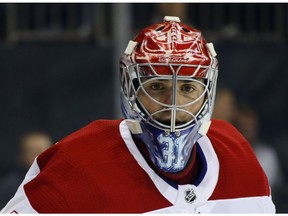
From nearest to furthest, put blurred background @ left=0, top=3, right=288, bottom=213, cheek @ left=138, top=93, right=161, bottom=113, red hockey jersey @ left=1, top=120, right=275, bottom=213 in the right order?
1. red hockey jersey @ left=1, top=120, right=275, bottom=213
2. cheek @ left=138, top=93, right=161, bottom=113
3. blurred background @ left=0, top=3, right=288, bottom=213

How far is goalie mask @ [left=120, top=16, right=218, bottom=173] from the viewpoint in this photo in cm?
398

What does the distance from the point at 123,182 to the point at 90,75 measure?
3.93 m

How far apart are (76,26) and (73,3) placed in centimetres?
16

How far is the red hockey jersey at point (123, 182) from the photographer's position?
390 cm

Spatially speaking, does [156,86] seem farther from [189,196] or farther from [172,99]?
[189,196]

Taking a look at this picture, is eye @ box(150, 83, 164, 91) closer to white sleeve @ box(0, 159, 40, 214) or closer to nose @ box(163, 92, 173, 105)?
nose @ box(163, 92, 173, 105)

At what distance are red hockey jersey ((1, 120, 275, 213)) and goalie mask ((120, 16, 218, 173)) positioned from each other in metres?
0.09

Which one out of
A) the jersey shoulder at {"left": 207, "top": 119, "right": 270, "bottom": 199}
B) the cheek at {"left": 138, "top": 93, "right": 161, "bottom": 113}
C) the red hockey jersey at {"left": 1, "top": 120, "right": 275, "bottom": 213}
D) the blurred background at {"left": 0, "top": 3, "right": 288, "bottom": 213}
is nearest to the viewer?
the red hockey jersey at {"left": 1, "top": 120, "right": 275, "bottom": 213}

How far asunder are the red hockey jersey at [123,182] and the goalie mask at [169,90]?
0.09 metres

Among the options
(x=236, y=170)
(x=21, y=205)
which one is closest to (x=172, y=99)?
(x=236, y=170)

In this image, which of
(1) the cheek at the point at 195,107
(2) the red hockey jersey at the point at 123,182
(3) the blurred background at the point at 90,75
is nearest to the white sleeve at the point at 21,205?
(2) the red hockey jersey at the point at 123,182

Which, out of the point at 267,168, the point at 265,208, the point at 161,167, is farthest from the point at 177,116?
the point at 267,168

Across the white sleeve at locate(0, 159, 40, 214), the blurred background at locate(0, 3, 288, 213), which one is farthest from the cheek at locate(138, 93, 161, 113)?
the blurred background at locate(0, 3, 288, 213)

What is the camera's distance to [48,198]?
389cm
